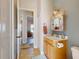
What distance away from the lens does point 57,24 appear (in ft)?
10.2

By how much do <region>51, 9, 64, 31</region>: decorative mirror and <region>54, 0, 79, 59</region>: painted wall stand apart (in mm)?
167

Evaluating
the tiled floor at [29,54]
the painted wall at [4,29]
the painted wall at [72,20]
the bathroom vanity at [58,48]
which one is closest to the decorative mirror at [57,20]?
the painted wall at [72,20]

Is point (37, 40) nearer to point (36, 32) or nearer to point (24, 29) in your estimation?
point (36, 32)

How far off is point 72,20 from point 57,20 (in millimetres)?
484

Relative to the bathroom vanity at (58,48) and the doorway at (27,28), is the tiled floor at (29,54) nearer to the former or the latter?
the doorway at (27,28)

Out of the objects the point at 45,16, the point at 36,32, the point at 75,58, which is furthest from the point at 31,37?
the point at 75,58

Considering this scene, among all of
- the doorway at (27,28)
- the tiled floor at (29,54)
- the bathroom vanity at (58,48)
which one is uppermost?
the doorway at (27,28)

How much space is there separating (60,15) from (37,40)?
4.28 feet

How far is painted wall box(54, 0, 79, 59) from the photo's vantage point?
2600 millimetres

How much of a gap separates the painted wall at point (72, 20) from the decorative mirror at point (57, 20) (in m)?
0.17

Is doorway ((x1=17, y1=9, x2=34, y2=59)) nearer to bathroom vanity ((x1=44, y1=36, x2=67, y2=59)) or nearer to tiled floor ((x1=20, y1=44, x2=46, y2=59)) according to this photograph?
tiled floor ((x1=20, y1=44, x2=46, y2=59))

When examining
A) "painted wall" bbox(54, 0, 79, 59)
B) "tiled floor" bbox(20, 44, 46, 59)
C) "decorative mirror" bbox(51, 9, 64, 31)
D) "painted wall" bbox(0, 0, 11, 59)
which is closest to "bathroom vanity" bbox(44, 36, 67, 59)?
"painted wall" bbox(54, 0, 79, 59)

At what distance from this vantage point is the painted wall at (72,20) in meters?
2.60

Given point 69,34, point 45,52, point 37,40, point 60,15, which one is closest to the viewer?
point 69,34
